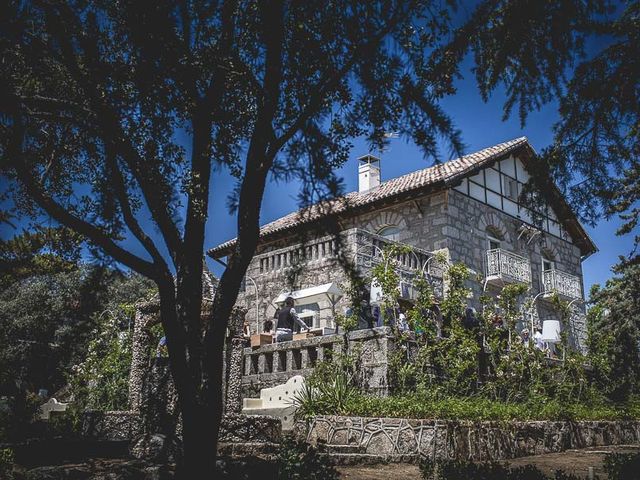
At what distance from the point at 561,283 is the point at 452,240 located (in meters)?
6.13

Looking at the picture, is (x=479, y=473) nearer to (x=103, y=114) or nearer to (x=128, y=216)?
(x=128, y=216)

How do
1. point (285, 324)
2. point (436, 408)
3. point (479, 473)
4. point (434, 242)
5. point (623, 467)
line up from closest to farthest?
1. point (479, 473)
2. point (623, 467)
3. point (436, 408)
4. point (285, 324)
5. point (434, 242)

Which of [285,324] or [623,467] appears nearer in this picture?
[623,467]

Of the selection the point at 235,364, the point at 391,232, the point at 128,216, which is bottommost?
the point at 235,364

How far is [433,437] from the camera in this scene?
23.2 feet

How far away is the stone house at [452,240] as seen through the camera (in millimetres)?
15594

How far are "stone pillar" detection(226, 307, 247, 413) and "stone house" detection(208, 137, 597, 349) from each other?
4698 mm

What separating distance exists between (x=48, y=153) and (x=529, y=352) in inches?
371

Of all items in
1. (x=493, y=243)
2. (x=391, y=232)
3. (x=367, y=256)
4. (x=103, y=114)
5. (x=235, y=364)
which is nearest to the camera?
(x=103, y=114)

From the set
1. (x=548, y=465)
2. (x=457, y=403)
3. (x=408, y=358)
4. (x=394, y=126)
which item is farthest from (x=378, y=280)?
(x=394, y=126)

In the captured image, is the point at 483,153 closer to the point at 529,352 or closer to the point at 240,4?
the point at 529,352

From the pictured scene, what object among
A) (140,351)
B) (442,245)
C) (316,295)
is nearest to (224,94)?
(140,351)

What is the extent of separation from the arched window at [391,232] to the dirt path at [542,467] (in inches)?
388

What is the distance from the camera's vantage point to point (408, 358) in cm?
956
